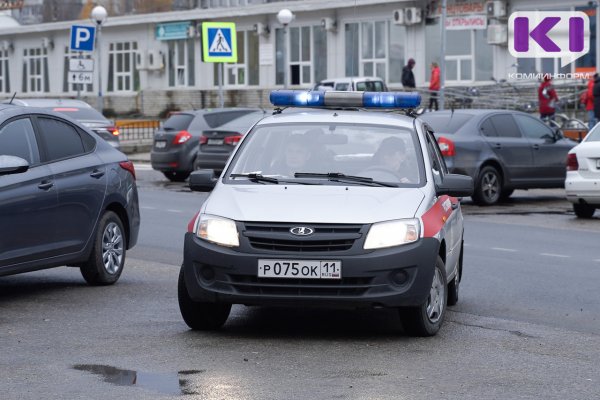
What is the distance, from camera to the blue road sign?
36.4m

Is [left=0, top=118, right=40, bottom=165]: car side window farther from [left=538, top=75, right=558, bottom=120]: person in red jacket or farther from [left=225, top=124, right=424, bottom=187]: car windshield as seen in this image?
[left=538, top=75, right=558, bottom=120]: person in red jacket

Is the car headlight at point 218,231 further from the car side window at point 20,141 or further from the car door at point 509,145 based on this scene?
the car door at point 509,145

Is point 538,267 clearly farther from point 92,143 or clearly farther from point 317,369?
point 317,369

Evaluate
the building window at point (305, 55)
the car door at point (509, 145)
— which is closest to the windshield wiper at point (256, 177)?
the car door at point (509, 145)

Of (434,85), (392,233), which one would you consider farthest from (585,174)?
(434,85)

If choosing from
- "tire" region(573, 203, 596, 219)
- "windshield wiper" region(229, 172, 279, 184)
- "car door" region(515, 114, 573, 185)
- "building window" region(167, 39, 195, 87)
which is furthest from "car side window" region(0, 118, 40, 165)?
"building window" region(167, 39, 195, 87)

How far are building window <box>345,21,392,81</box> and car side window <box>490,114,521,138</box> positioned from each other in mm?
30397

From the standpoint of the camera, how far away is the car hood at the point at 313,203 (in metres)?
8.76

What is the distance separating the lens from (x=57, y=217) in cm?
1111

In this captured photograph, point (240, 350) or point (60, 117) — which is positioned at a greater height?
point (60, 117)

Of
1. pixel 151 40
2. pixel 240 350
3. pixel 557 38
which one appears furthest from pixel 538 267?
pixel 151 40

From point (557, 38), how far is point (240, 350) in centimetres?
3822

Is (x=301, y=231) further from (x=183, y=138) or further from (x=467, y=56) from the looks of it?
(x=467, y=56)

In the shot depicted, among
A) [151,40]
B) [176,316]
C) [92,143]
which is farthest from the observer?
[151,40]
